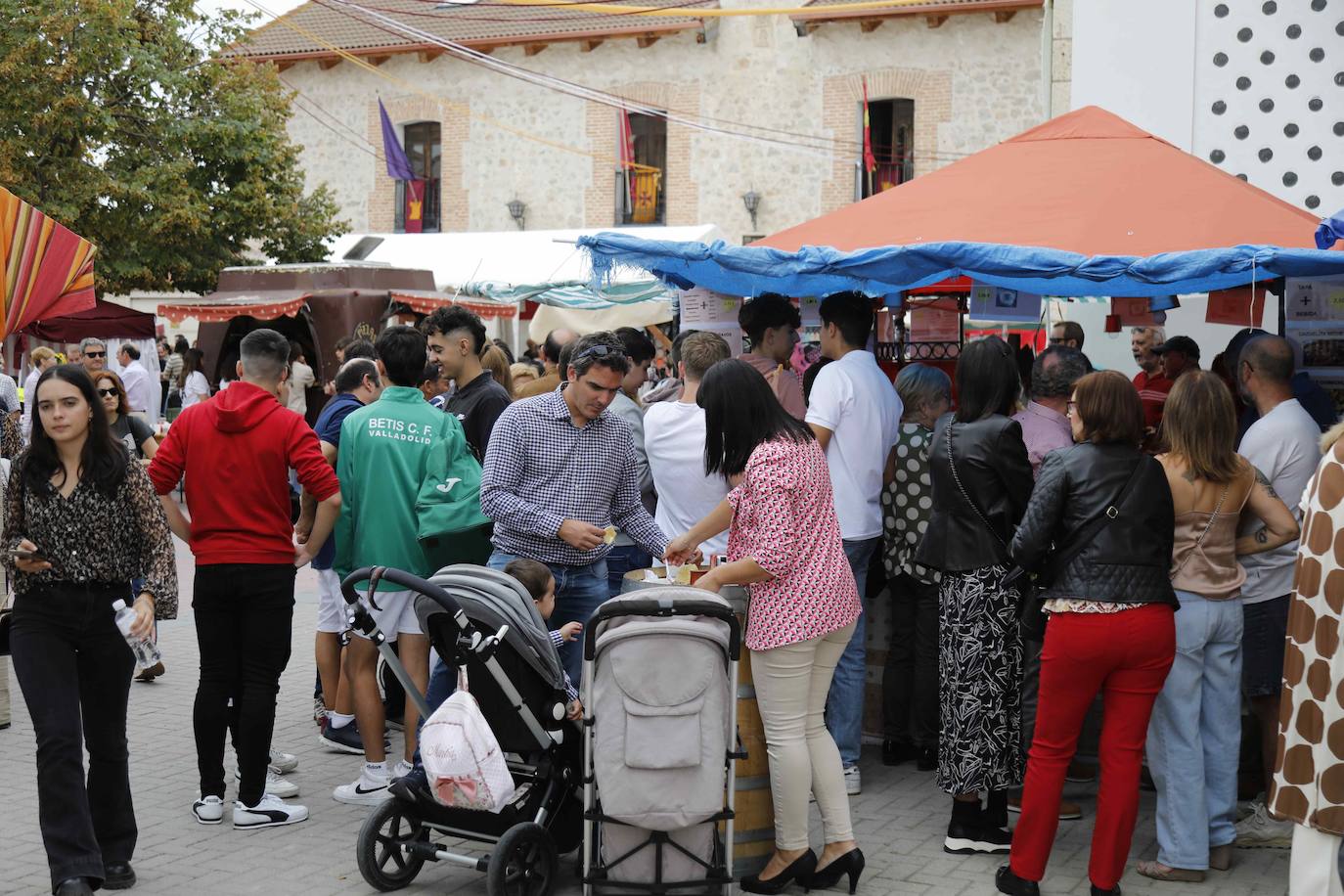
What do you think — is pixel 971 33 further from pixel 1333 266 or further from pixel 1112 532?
pixel 1112 532

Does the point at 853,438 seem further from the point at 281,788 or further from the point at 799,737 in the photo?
the point at 281,788

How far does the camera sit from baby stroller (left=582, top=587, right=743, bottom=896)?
477 centimetres

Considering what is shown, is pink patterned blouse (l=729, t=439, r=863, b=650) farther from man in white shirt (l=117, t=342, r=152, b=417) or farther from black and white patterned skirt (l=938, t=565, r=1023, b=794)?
man in white shirt (l=117, t=342, r=152, b=417)

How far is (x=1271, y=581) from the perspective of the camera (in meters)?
5.85

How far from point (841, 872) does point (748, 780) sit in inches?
18.3

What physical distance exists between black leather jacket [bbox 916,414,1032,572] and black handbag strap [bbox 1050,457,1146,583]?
27.4 inches

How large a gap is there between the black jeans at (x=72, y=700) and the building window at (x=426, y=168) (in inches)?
1042

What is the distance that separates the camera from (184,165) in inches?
923

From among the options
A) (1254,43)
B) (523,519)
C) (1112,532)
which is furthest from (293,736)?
(1254,43)

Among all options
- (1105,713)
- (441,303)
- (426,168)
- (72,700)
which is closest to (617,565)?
(1105,713)

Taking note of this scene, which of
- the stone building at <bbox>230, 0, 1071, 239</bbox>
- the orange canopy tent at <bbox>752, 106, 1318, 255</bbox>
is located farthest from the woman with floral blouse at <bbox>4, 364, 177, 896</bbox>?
the stone building at <bbox>230, 0, 1071, 239</bbox>

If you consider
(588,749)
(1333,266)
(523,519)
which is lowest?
(588,749)

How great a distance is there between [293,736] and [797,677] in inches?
137

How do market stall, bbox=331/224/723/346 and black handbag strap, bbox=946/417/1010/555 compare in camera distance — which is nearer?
black handbag strap, bbox=946/417/1010/555
